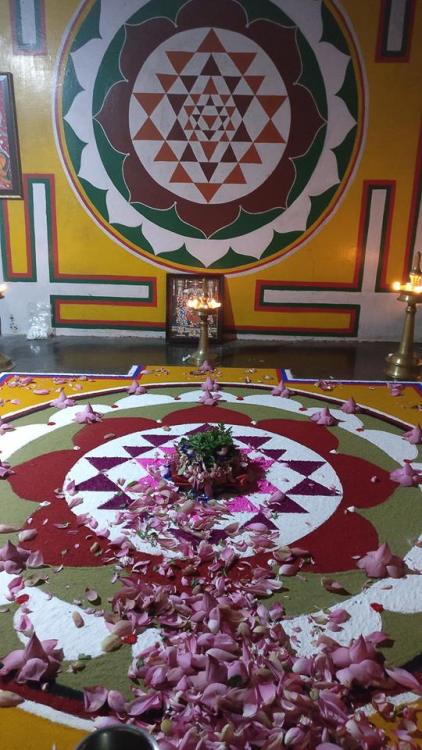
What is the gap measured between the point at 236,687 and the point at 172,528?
71 centimetres

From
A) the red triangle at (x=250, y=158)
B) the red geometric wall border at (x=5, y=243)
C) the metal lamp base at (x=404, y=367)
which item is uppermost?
the red triangle at (x=250, y=158)

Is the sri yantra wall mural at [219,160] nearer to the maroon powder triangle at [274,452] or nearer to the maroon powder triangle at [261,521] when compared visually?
the maroon powder triangle at [274,452]

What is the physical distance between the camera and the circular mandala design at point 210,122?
4012 millimetres

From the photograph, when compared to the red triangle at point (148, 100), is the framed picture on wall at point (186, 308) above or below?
below

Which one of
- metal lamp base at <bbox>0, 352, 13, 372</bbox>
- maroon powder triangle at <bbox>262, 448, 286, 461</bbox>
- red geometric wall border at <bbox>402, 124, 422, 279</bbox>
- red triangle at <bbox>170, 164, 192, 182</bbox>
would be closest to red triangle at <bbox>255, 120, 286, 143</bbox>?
red triangle at <bbox>170, 164, 192, 182</bbox>

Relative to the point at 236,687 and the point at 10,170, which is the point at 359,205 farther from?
the point at 236,687

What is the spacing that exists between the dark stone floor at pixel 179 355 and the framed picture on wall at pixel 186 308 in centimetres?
13

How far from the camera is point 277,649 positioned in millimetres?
1551

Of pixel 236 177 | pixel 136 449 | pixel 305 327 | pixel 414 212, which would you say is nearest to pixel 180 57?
pixel 236 177

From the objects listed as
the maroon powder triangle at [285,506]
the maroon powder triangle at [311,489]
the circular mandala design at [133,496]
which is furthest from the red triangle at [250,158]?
the maroon powder triangle at [285,506]

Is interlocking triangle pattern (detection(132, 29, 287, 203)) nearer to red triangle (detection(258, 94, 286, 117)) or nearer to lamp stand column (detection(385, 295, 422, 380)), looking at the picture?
red triangle (detection(258, 94, 286, 117))

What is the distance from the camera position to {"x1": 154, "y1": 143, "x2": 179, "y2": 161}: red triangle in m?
4.22

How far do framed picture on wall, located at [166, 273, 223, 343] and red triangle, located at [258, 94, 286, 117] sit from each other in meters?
1.17

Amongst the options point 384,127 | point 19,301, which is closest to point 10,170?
point 19,301
